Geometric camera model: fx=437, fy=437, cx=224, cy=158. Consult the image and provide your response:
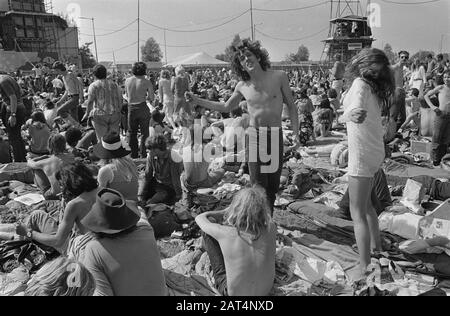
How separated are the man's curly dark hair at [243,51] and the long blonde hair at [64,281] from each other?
2.65 metres

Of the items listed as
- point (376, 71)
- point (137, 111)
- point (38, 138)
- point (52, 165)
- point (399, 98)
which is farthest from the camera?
point (399, 98)

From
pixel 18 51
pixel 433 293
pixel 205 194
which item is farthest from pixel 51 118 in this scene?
pixel 18 51

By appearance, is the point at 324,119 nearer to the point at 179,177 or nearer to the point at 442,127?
the point at 442,127

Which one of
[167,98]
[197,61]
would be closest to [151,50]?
[197,61]

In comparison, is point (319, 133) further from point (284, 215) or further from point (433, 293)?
point (433, 293)

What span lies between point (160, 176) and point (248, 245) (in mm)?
2388

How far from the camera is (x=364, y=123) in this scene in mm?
3256

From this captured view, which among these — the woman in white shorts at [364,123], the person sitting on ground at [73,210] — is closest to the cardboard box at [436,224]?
the woman in white shorts at [364,123]

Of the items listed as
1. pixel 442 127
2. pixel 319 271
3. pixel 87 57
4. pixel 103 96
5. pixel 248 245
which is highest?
pixel 87 57

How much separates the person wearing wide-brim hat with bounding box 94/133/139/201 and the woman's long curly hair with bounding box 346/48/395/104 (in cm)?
229

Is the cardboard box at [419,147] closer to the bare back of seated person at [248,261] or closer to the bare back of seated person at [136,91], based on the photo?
the bare back of seated person at [136,91]

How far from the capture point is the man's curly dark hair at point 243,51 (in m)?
4.20

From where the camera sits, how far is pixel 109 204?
2621mm
